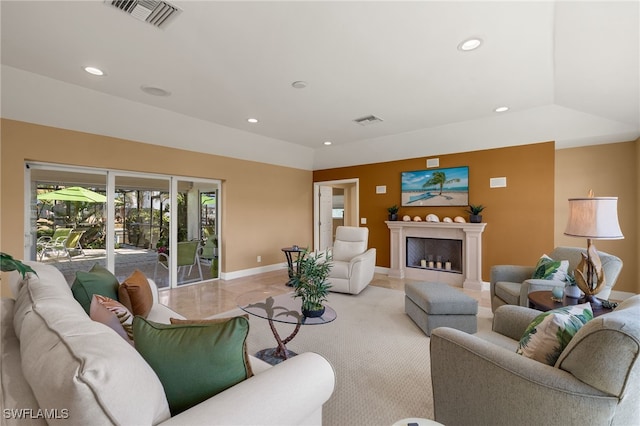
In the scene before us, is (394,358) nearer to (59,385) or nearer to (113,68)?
(59,385)

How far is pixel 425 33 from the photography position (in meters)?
2.35

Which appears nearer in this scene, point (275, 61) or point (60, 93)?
point (275, 61)

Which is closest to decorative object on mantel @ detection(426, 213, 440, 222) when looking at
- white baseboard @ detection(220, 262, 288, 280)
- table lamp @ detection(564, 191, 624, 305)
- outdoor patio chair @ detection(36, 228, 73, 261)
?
table lamp @ detection(564, 191, 624, 305)

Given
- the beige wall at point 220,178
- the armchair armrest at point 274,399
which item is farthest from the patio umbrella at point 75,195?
the armchair armrest at point 274,399

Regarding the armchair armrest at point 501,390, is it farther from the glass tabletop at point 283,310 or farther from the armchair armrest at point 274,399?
the glass tabletop at point 283,310

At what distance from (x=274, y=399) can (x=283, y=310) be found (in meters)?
1.43

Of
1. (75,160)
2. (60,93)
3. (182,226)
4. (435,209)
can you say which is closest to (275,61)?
(60,93)

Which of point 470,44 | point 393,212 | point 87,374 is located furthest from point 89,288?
point 393,212

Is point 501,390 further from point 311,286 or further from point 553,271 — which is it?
point 553,271

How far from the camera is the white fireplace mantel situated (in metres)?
4.70

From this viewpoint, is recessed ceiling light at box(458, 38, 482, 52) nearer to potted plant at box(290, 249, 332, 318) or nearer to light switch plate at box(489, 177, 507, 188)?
potted plant at box(290, 249, 332, 318)

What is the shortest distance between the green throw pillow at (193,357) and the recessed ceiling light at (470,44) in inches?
113

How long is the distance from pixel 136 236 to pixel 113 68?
257cm

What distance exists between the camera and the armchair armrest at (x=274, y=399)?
0.83m
